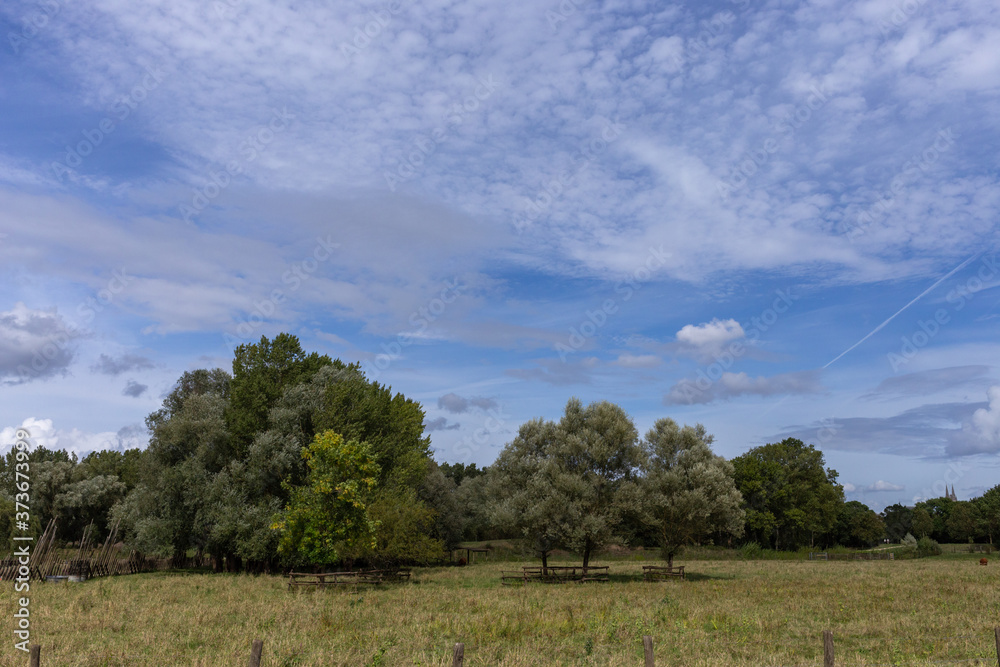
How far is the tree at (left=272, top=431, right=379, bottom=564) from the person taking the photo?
36.2 m

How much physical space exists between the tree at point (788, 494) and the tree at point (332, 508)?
68.0m

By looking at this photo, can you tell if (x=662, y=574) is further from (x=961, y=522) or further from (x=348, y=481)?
(x=961, y=522)

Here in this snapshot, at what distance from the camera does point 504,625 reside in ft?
70.8

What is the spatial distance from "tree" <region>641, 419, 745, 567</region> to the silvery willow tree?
1896 millimetres

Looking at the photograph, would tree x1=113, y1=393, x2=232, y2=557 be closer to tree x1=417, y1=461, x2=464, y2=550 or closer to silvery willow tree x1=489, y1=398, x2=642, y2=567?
silvery willow tree x1=489, y1=398, x2=642, y2=567

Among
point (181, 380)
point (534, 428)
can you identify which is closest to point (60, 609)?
point (534, 428)

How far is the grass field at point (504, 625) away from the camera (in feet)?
56.3

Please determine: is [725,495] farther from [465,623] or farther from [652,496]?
[465,623]

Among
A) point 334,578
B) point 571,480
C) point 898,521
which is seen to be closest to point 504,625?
point 334,578

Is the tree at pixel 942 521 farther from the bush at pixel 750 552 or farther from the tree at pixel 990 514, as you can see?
the bush at pixel 750 552

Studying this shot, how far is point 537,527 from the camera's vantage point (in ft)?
136

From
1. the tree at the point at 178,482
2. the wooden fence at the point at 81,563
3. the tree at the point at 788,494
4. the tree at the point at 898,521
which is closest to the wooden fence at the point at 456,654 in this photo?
the wooden fence at the point at 81,563

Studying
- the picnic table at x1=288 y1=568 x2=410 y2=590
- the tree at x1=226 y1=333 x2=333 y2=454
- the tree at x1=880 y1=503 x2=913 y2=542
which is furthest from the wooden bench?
the tree at x1=880 y1=503 x2=913 y2=542

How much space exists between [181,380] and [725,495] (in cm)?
6032
